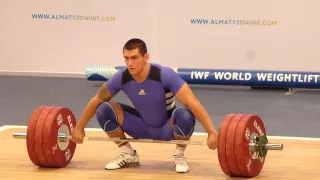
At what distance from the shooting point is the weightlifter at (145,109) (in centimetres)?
457

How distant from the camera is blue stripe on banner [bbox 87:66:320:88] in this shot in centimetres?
801

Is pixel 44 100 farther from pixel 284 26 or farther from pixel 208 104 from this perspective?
pixel 284 26

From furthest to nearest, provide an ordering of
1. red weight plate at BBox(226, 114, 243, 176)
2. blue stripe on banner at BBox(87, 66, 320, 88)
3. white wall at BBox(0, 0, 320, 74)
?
white wall at BBox(0, 0, 320, 74) < blue stripe on banner at BBox(87, 66, 320, 88) < red weight plate at BBox(226, 114, 243, 176)

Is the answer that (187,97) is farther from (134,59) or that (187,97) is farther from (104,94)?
(104,94)

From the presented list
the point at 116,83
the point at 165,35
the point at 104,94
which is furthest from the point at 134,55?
the point at 165,35

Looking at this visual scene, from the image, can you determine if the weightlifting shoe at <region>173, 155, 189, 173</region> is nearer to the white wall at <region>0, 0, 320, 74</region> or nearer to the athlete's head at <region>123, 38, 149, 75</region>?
the athlete's head at <region>123, 38, 149, 75</region>

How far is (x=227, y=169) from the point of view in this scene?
4520 mm

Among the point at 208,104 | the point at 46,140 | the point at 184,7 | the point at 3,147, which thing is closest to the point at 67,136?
the point at 46,140

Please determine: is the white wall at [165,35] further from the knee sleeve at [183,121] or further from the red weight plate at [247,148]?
the knee sleeve at [183,121]

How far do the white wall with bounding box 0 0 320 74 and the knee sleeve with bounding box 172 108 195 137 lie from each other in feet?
13.9

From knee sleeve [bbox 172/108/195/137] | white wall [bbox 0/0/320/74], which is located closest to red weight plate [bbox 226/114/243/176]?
knee sleeve [bbox 172/108/195/137]

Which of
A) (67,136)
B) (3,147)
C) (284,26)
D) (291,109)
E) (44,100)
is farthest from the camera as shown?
(284,26)

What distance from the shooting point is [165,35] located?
8891mm

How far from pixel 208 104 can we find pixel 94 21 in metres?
2.25
